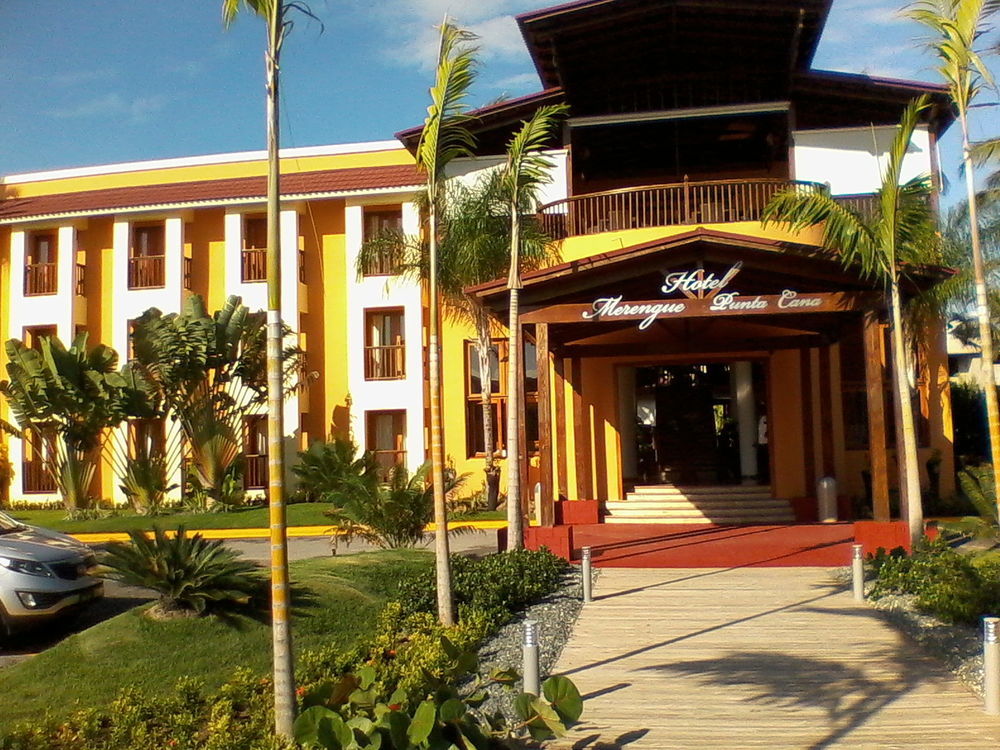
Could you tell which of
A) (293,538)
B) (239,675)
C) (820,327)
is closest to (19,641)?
(239,675)

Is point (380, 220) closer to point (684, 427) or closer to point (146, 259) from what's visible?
point (146, 259)

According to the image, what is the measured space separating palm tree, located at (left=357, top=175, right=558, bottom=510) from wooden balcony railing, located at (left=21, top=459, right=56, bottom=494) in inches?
476

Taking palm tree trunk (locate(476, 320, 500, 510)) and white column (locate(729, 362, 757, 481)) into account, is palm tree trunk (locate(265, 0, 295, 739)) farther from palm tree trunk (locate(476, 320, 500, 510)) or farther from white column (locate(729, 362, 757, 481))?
white column (locate(729, 362, 757, 481))

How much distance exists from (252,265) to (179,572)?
18.0 meters

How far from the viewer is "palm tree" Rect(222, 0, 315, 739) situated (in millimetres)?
6008

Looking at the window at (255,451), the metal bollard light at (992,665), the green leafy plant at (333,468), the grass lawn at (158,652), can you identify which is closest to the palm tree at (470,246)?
the green leafy plant at (333,468)

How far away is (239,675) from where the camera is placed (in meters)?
7.82

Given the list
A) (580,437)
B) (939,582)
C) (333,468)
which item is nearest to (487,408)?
(580,437)

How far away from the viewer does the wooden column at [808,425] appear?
1872 cm

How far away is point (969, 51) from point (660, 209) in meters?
9.10

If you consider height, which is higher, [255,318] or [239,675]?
[255,318]

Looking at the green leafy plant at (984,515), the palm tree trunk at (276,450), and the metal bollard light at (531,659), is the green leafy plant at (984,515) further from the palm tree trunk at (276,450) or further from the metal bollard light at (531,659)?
the palm tree trunk at (276,450)

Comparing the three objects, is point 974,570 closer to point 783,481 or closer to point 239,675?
point 239,675

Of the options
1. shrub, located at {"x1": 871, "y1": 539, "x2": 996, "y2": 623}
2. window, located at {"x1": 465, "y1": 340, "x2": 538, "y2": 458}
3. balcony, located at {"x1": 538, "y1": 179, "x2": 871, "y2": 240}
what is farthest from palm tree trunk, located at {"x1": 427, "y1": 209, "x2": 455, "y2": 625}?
window, located at {"x1": 465, "y1": 340, "x2": 538, "y2": 458}
